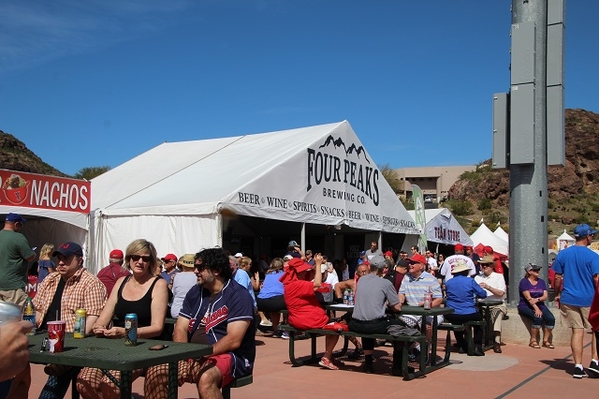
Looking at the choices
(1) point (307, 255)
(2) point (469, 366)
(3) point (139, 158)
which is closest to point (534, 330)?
(2) point (469, 366)

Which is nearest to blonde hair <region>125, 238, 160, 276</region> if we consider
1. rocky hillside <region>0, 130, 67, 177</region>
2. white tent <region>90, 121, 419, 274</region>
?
white tent <region>90, 121, 419, 274</region>

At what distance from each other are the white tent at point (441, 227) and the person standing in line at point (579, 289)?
12.1m

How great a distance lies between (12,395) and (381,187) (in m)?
13.7

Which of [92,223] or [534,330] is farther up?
[92,223]

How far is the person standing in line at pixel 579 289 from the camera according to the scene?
25.3 ft

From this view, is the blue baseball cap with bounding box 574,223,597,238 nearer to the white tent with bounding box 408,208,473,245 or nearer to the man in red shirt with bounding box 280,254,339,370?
the man in red shirt with bounding box 280,254,339,370

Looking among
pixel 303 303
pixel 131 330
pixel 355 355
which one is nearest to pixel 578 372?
pixel 355 355

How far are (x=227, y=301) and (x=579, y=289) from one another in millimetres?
5044

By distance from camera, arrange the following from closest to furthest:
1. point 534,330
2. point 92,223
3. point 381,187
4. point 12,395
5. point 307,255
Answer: point 12,395 → point 534,330 → point 92,223 → point 307,255 → point 381,187

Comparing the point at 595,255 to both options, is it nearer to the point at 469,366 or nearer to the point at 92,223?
the point at 469,366

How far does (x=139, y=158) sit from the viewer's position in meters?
18.3

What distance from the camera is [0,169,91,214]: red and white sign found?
1142cm

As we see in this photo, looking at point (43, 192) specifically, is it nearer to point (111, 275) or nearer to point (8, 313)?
point (111, 275)

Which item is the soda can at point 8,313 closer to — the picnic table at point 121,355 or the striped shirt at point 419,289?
the picnic table at point 121,355
